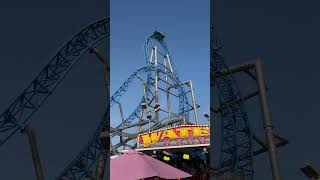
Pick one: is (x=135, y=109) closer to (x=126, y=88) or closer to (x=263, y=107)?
(x=126, y=88)

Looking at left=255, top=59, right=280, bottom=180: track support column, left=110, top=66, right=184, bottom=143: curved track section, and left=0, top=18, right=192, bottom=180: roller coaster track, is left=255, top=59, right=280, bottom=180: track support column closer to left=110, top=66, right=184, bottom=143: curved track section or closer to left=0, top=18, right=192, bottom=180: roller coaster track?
left=0, top=18, right=192, bottom=180: roller coaster track

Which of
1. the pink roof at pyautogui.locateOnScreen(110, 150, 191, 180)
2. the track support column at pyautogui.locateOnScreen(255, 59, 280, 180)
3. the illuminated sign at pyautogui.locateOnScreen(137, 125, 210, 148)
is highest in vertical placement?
the track support column at pyautogui.locateOnScreen(255, 59, 280, 180)

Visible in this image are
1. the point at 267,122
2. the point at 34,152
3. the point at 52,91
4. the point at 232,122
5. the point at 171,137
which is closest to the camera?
the point at 171,137

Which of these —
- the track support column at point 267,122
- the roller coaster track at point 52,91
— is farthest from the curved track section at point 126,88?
the track support column at point 267,122

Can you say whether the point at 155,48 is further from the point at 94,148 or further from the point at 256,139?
the point at 256,139

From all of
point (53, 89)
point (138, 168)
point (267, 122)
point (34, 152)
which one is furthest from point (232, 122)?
point (138, 168)

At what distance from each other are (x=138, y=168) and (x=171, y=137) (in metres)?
0.32

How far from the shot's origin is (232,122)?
324 inches

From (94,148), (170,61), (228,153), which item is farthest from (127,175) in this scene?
(228,153)

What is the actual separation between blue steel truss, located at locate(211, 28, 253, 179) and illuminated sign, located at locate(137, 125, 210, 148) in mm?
4311

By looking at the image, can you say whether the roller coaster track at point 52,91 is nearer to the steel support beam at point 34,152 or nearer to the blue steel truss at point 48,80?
the blue steel truss at point 48,80

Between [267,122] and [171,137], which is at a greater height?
Answer: [267,122]

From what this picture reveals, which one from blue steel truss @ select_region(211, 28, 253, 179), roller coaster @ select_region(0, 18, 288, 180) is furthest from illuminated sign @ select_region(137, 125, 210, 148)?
blue steel truss @ select_region(211, 28, 253, 179)

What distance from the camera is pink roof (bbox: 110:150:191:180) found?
10.7 feet
